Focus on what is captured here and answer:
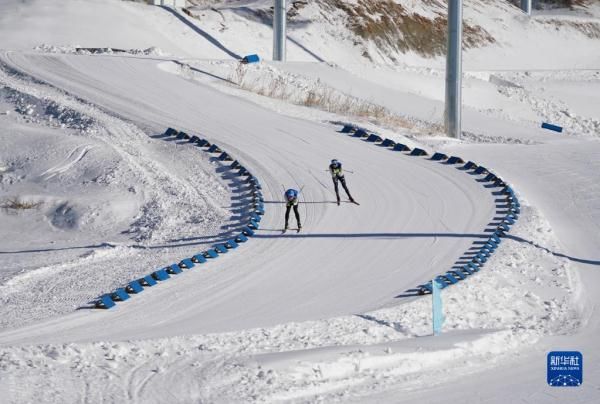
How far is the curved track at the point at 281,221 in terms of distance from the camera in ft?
48.1

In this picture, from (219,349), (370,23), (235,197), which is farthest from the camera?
(370,23)

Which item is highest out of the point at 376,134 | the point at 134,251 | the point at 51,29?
the point at 51,29

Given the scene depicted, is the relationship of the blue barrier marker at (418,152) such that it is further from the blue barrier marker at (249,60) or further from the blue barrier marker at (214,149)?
the blue barrier marker at (249,60)

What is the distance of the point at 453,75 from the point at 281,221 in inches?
523

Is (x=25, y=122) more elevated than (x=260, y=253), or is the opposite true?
(x=25, y=122)

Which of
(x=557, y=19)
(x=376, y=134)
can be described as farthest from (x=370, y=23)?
(x=376, y=134)

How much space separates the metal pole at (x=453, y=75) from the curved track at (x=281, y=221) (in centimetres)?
513

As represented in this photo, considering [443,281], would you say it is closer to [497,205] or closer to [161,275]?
[161,275]

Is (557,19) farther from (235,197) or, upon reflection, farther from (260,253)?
(260,253)

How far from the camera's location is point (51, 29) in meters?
37.3

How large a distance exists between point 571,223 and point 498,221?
5.86ft

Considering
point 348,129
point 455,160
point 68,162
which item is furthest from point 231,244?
point 348,129

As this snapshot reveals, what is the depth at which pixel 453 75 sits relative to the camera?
106 ft

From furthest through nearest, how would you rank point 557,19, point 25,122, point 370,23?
point 557,19 → point 370,23 → point 25,122
